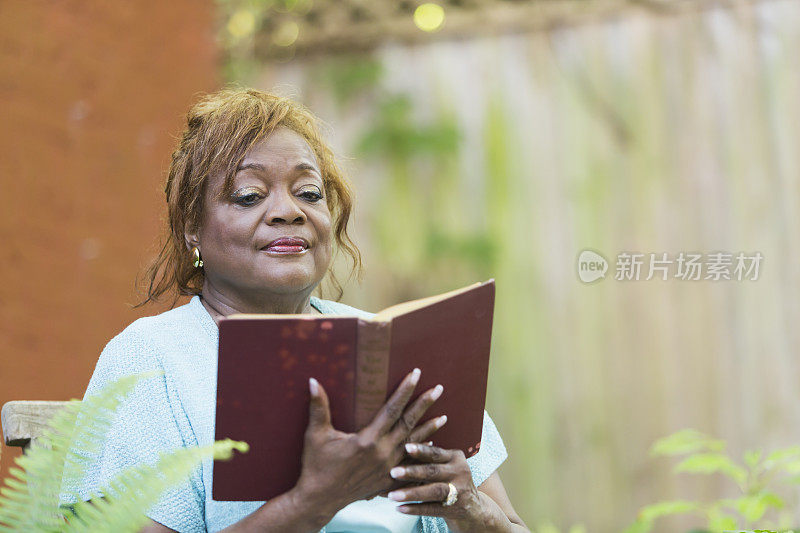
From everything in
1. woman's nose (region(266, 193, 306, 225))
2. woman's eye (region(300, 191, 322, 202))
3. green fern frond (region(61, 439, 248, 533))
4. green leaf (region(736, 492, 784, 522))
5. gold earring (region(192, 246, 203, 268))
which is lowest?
green leaf (region(736, 492, 784, 522))

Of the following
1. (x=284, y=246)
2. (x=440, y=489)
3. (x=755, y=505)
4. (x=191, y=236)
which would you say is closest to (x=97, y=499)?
(x=440, y=489)

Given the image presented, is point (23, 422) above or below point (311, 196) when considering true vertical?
below

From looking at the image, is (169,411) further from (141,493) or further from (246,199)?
(141,493)

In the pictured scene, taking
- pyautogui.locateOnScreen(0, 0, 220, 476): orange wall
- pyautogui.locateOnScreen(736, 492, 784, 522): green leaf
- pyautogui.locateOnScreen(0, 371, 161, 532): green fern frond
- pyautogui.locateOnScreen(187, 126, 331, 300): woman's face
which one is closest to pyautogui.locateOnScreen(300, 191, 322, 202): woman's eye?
pyautogui.locateOnScreen(187, 126, 331, 300): woman's face

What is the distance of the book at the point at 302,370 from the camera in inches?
57.6

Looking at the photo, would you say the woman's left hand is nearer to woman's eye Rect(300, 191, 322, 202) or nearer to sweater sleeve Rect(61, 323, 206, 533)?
sweater sleeve Rect(61, 323, 206, 533)

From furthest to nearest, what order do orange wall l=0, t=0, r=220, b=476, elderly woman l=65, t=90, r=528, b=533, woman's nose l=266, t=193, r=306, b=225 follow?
orange wall l=0, t=0, r=220, b=476
woman's nose l=266, t=193, r=306, b=225
elderly woman l=65, t=90, r=528, b=533

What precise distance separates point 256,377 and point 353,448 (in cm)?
21

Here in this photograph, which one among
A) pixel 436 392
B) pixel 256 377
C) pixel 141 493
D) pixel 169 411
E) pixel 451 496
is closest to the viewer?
pixel 141 493

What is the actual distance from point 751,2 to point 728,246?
40.3 inches

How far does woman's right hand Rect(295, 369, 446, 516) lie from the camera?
154 centimetres

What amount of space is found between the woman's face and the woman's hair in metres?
0.03

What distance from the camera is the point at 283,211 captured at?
1.94 metres

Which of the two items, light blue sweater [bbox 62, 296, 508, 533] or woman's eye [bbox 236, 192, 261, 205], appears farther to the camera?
woman's eye [bbox 236, 192, 261, 205]
